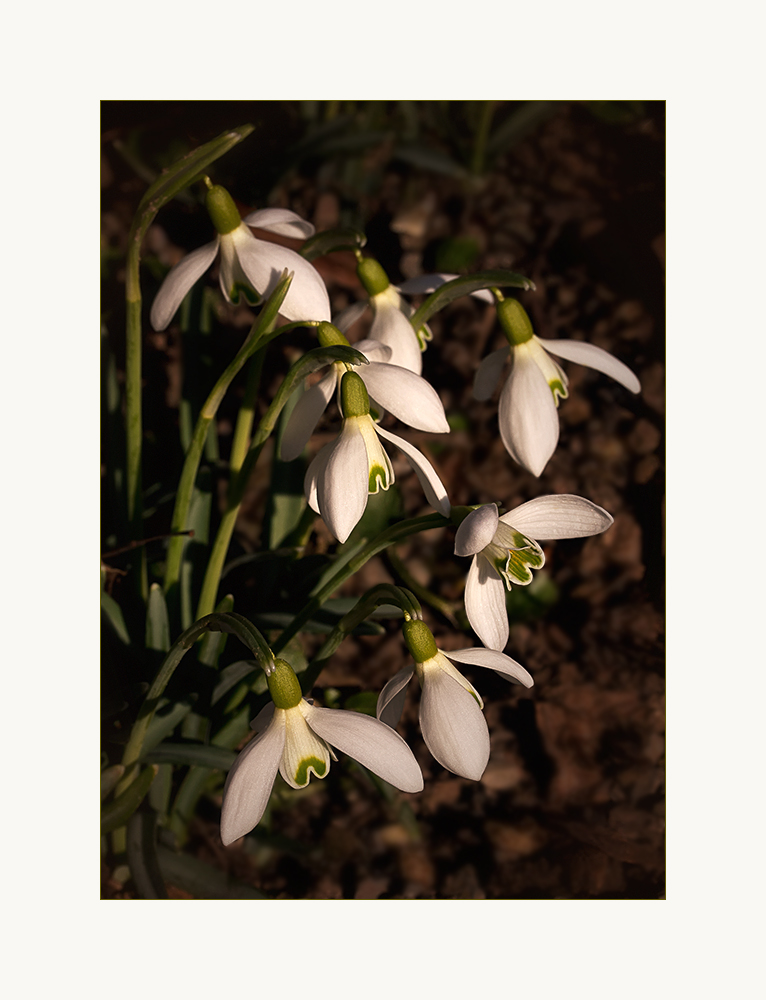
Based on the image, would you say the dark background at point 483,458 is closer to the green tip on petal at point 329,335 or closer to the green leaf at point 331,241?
the green leaf at point 331,241

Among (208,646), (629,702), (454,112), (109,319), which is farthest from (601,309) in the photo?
(208,646)

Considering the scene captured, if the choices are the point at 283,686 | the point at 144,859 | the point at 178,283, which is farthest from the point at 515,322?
the point at 144,859

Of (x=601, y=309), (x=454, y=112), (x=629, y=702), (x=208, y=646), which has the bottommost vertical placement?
(x=629, y=702)

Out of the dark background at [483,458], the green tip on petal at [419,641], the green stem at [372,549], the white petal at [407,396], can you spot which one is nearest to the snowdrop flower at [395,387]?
the white petal at [407,396]

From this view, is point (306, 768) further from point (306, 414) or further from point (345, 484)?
point (306, 414)

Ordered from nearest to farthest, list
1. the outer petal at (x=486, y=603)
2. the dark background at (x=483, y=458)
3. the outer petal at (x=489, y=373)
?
the outer petal at (x=486, y=603)
the outer petal at (x=489, y=373)
the dark background at (x=483, y=458)

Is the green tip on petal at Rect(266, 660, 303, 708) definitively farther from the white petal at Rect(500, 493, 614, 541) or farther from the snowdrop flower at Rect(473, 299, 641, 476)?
the snowdrop flower at Rect(473, 299, 641, 476)

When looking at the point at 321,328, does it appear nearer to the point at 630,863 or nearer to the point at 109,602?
the point at 109,602
